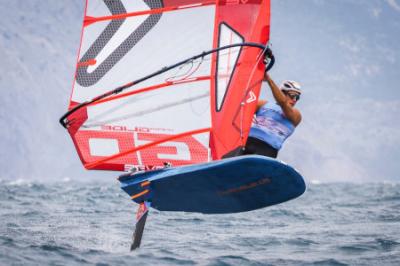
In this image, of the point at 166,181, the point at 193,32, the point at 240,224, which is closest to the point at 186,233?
the point at 240,224

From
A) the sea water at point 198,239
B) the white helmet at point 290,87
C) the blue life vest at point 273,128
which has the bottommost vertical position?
the sea water at point 198,239

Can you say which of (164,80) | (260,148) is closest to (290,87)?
(260,148)

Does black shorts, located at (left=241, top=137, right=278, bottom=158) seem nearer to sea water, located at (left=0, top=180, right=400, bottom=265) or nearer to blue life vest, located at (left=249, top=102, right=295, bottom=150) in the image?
blue life vest, located at (left=249, top=102, right=295, bottom=150)

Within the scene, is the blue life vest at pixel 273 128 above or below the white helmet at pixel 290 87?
below

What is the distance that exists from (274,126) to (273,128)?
0.04 metres

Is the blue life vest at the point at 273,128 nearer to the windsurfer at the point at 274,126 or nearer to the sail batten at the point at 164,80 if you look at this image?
the windsurfer at the point at 274,126

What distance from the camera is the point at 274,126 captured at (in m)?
10.7

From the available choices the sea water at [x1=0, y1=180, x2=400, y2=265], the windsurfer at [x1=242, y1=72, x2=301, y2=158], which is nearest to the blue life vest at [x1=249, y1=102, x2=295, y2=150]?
the windsurfer at [x1=242, y1=72, x2=301, y2=158]

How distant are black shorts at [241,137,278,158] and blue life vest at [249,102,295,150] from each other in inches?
2.3

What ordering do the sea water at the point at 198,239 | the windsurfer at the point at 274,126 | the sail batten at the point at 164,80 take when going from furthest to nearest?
the windsurfer at the point at 274,126
the sail batten at the point at 164,80
the sea water at the point at 198,239

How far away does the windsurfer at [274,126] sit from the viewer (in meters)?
10.6

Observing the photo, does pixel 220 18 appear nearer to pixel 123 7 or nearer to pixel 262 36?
pixel 262 36

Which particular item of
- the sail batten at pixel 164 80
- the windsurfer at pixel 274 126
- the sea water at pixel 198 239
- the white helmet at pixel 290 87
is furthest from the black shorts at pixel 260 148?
the sea water at pixel 198 239

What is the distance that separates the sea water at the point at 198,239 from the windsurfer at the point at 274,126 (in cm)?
168
